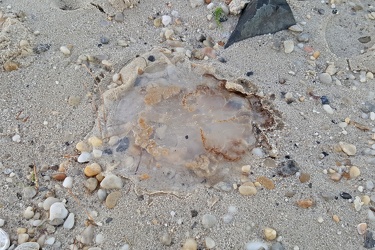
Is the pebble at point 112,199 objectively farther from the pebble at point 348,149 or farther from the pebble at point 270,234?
the pebble at point 348,149

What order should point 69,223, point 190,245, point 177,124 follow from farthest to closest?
point 177,124, point 69,223, point 190,245

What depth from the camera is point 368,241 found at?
243 centimetres

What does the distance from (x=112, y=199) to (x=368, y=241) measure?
4.40 ft

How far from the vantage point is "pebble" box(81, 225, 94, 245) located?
95.5 inches

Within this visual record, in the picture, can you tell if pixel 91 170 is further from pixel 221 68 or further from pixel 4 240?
pixel 221 68

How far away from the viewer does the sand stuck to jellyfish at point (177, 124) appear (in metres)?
2.65

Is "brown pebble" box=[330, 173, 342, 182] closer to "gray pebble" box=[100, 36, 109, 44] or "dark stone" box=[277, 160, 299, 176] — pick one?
"dark stone" box=[277, 160, 299, 176]

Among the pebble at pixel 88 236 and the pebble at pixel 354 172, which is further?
the pebble at pixel 354 172

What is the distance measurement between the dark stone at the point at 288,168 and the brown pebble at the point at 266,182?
3.3 inches

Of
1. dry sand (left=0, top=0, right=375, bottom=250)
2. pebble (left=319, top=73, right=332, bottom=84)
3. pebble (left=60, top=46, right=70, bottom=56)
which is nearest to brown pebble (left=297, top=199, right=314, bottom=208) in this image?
dry sand (left=0, top=0, right=375, bottom=250)

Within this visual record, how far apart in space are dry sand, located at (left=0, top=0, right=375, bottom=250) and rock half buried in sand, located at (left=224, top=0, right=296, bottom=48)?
0.06 metres

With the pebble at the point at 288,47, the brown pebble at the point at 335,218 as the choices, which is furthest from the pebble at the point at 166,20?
the brown pebble at the point at 335,218

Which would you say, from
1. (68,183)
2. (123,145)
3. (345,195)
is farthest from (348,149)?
(68,183)

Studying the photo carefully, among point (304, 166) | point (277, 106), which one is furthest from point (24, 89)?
point (304, 166)
